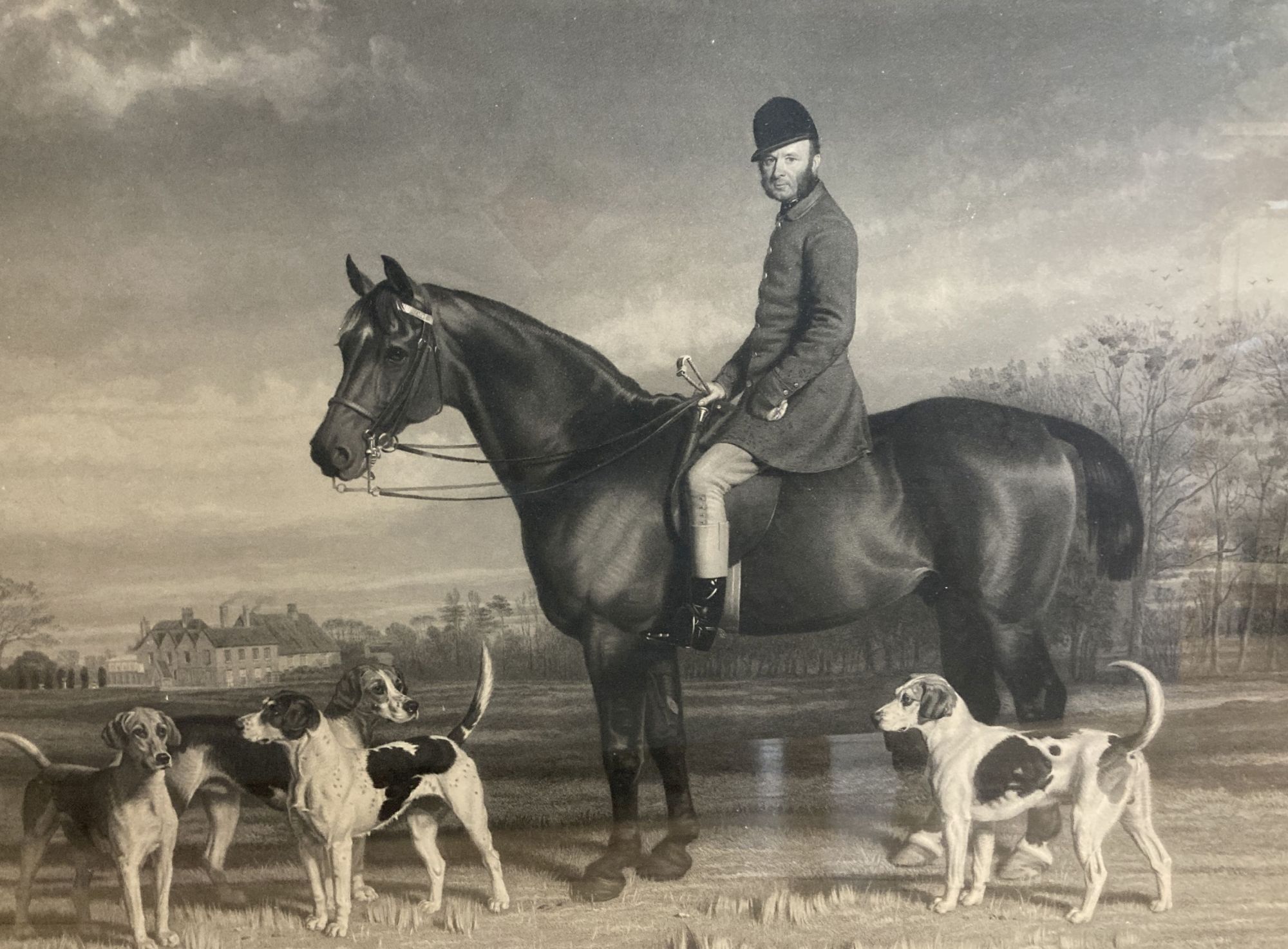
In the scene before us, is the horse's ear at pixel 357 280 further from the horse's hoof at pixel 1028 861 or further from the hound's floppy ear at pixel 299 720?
the horse's hoof at pixel 1028 861

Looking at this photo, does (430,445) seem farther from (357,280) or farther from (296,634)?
(296,634)

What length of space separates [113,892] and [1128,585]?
341 cm

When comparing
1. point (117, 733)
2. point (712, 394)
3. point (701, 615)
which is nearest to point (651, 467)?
point (712, 394)

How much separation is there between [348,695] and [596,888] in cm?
100

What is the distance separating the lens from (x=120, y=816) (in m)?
3.69

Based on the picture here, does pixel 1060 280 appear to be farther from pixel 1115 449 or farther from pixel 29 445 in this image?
pixel 29 445

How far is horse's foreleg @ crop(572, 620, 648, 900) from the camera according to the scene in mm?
3855

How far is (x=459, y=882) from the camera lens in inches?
150

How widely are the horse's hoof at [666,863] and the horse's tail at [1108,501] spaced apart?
5.45 feet

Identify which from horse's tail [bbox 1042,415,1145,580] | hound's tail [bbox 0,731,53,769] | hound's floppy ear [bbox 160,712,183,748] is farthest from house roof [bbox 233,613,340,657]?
horse's tail [bbox 1042,415,1145,580]

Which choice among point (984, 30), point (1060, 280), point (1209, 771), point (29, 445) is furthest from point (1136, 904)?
point (29, 445)

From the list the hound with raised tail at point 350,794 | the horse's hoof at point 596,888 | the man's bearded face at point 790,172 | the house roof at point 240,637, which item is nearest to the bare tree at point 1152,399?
the man's bearded face at point 790,172

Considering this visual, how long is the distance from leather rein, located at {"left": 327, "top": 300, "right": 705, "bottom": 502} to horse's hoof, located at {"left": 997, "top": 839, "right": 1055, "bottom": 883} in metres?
1.73

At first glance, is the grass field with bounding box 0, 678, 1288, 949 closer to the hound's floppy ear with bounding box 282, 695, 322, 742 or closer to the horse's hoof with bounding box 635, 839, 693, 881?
the horse's hoof with bounding box 635, 839, 693, 881
